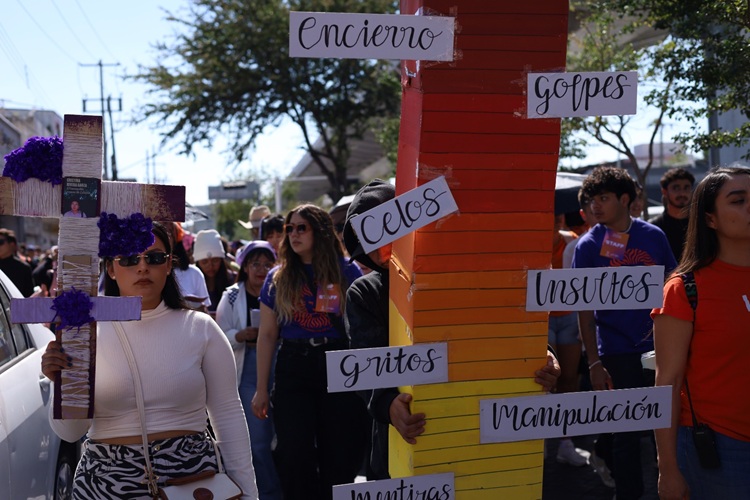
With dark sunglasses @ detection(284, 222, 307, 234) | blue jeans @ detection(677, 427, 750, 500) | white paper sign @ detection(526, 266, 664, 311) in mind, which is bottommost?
blue jeans @ detection(677, 427, 750, 500)

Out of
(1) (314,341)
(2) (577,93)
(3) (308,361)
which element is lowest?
(3) (308,361)

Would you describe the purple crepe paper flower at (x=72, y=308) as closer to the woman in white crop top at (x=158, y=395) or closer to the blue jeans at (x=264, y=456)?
the woman in white crop top at (x=158, y=395)

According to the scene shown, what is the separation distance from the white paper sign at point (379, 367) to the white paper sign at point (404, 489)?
325mm

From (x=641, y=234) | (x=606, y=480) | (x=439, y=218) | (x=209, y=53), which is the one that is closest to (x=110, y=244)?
(x=439, y=218)

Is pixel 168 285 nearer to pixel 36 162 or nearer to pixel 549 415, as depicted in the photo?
pixel 36 162

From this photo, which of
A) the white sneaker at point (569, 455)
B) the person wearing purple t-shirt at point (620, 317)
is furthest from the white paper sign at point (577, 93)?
the white sneaker at point (569, 455)

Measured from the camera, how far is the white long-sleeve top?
3510 mm

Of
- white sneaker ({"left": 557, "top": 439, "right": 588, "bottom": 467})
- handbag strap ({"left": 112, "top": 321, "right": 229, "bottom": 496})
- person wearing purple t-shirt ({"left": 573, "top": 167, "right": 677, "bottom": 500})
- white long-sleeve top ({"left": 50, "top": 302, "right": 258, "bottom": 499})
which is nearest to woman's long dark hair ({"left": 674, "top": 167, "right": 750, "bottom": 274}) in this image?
white long-sleeve top ({"left": 50, "top": 302, "right": 258, "bottom": 499})

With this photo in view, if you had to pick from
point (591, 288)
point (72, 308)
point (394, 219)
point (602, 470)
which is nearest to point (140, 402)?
point (72, 308)

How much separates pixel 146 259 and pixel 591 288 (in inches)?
64.0

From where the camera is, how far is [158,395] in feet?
11.6

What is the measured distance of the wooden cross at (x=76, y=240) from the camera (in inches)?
129

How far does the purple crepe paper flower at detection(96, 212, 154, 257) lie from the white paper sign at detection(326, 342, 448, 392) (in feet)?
2.67

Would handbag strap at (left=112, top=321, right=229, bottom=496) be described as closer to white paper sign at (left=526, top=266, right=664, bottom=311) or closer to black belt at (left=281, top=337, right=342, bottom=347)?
white paper sign at (left=526, top=266, right=664, bottom=311)
